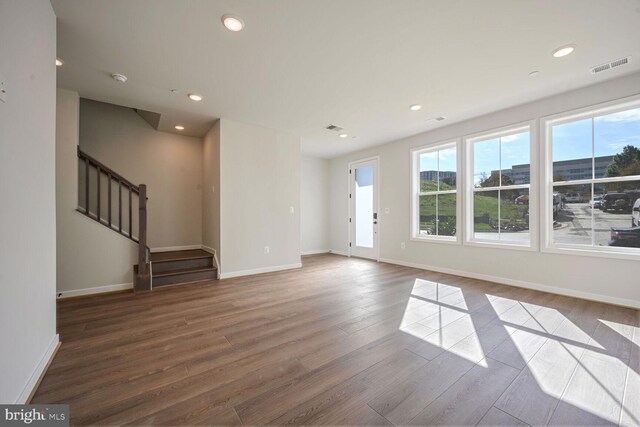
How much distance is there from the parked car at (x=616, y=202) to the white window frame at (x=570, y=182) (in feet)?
0.62

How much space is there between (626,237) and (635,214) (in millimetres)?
296

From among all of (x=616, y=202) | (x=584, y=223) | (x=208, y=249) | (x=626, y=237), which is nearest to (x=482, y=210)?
(x=584, y=223)

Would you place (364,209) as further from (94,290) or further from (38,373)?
(38,373)

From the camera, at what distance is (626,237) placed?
312 centimetres

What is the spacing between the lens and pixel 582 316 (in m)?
2.73

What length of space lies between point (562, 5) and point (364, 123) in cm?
285

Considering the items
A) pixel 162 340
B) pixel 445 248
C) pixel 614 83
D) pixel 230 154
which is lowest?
pixel 162 340

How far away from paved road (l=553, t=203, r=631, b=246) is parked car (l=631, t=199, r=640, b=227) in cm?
3

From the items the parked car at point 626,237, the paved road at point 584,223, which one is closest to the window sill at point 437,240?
the paved road at point 584,223

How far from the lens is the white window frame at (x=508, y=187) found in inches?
147

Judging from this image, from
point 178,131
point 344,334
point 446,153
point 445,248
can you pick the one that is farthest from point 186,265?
point 446,153

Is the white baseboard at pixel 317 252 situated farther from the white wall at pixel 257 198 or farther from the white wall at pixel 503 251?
the white wall at pixel 257 198

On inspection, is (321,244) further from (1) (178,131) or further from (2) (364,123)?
(1) (178,131)

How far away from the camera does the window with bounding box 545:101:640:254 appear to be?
10.1 ft
